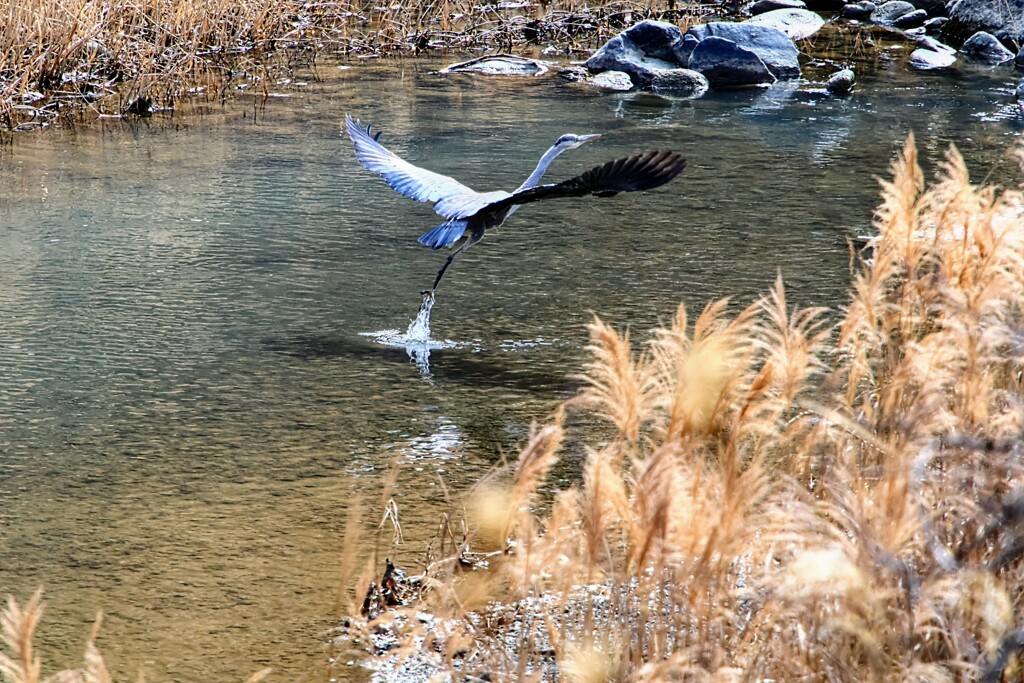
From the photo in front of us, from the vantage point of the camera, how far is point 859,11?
13.6 m

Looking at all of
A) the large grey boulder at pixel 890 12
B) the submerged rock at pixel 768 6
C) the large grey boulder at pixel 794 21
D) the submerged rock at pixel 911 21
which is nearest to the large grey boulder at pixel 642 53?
the large grey boulder at pixel 794 21

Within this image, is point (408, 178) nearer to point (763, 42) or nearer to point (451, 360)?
point (451, 360)

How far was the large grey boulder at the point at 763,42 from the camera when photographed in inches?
407

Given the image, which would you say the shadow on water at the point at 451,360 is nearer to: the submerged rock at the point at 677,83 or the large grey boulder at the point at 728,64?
the submerged rock at the point at 677,83

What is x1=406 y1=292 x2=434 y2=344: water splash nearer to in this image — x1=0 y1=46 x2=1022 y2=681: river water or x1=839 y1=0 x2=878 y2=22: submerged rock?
x1=0 y1=46 x2=1022 y2=681: river water

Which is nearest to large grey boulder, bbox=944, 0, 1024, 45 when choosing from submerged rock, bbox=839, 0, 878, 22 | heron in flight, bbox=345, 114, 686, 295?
submerged rock, bbox=839, 0, 878, 22

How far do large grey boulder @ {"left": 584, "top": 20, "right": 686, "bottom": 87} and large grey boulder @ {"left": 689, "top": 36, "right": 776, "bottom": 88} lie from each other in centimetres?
21

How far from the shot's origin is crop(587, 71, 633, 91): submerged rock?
31.8ft

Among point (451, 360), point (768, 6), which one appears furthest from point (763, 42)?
point (451, 360)

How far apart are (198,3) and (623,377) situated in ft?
26.6

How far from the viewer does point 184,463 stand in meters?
3.36

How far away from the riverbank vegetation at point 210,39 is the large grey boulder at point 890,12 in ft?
7.21

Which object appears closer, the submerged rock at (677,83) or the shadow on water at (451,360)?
the shadow on water at (451,360)

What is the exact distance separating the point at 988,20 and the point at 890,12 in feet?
4.96
